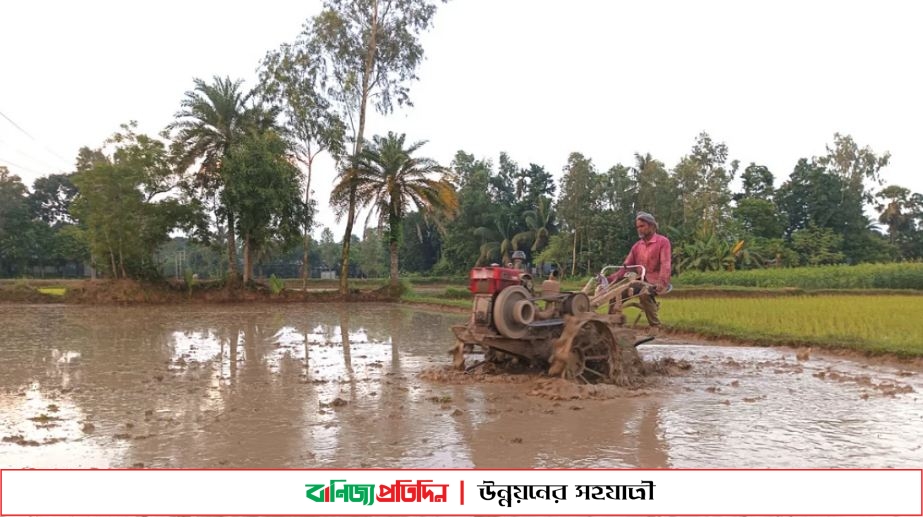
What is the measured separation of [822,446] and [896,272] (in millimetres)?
27512

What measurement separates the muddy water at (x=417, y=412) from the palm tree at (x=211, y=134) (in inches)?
624

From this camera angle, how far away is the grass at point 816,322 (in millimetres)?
10492

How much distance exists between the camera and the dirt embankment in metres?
24.4

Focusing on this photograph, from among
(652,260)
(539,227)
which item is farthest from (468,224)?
(652,260)

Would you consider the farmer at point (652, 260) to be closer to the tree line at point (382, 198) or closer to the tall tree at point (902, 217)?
the tree line at point (382, 198)

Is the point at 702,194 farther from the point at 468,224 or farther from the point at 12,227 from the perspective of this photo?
the point at 12,227

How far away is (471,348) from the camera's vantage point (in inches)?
321

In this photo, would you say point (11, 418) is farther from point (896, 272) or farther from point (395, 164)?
point (896, 272)

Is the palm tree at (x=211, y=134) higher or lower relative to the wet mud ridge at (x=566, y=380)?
higher

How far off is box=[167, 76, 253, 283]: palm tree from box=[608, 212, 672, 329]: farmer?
827 inches

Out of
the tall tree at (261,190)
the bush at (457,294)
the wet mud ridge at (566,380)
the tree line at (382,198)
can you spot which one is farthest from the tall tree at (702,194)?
the wet mud ridge at (566,380)

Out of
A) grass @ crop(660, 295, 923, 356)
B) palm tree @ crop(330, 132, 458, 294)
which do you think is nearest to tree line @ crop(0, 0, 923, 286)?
palm tree @ crop(330, 132, 458, 294)

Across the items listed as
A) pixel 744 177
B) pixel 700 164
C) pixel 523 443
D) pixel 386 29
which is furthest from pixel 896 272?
pixel 523 443

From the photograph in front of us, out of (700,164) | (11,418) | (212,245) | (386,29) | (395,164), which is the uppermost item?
(386,29)
